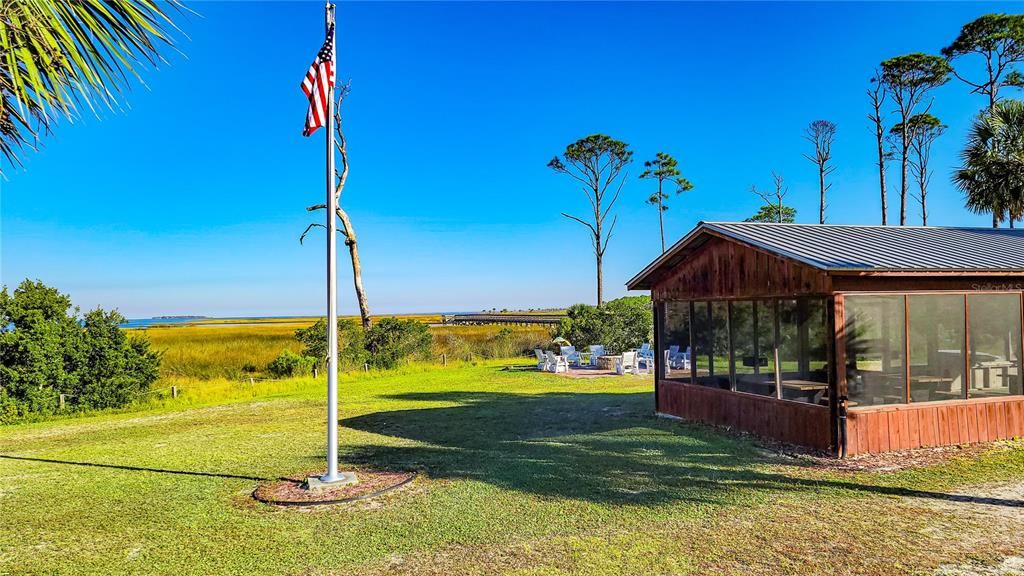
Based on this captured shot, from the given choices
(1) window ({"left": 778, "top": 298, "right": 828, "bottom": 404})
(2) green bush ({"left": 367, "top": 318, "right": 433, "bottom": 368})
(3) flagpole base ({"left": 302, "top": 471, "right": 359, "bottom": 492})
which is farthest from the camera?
(2) green bush ({"left": 367, "top": 318, "right": 433, "bottom": 368})

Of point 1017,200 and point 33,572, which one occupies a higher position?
point 1017,200

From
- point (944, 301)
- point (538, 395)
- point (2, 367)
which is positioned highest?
point (944, 301)

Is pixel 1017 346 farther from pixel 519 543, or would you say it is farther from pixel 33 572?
pixel 33 572

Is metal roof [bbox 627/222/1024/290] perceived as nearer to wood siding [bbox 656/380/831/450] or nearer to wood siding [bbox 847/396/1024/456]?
wood siding [bbox 847/396/1024/456]

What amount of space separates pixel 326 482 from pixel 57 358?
9.88 metres

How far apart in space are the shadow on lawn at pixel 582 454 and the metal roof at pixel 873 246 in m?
2.66

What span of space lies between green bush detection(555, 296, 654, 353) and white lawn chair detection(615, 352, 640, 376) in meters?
3.95

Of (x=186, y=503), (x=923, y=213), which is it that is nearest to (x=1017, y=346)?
(x=186, y=503)

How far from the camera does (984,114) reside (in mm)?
17500

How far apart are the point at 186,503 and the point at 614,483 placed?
4601 mm

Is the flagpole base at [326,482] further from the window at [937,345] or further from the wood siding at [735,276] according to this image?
the window at [937,345]

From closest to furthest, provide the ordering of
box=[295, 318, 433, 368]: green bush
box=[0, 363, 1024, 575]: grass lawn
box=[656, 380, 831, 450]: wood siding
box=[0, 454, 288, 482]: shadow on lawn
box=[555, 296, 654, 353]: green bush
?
box=[0, 363, 1024, 575]: grass lawn
box=[0, 454, 288, 482]: shadow on lawn
box=[656, 380, 831, 450]: wood siding
box=[295, 318, 433, 368]: green bush
box=[555, 296, 654, 353]: green bush

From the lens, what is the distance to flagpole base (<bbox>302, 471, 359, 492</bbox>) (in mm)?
6832

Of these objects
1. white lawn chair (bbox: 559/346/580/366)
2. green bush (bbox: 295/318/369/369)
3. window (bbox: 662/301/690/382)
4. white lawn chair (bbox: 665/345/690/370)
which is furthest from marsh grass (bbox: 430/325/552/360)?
window (bbox: 662/301/690/382)
